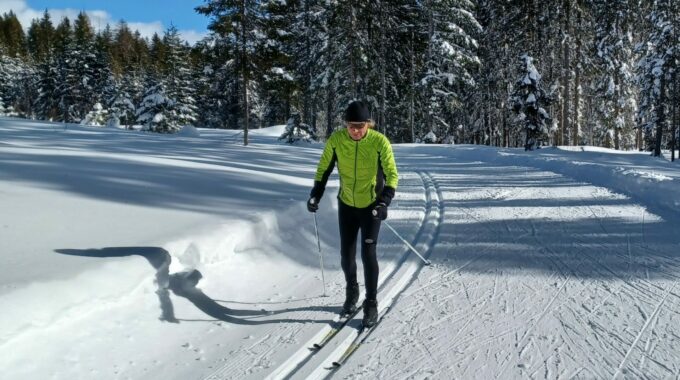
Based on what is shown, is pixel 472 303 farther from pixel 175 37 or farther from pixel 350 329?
pixel 175 37

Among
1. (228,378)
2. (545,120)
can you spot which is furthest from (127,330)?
(545,120)

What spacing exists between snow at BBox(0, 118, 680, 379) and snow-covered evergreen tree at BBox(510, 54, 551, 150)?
62.2ft

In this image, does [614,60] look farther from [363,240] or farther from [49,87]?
[49,87]

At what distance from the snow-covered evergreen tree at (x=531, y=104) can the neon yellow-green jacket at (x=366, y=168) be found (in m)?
25.7

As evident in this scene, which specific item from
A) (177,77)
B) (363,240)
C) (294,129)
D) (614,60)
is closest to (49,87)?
(177,77)

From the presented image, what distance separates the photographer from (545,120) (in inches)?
1124

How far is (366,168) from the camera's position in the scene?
451 centimetres

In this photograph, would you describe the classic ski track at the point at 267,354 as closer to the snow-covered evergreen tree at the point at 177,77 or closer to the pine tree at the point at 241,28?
the pine tree at the point at 241,28

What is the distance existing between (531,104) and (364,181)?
1047 inches

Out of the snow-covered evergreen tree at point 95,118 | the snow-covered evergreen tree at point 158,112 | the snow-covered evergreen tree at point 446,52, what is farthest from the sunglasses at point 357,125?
the snow-covered evergreen tree at point 95,118

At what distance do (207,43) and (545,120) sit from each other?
2023 centimetres

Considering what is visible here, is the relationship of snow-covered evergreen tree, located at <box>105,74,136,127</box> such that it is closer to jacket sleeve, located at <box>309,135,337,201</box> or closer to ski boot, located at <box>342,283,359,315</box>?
jacket sleeve, located at <box>309,135,337,201</box>

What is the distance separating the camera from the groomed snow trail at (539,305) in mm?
3709

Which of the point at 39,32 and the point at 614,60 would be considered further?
the point at 39,32
